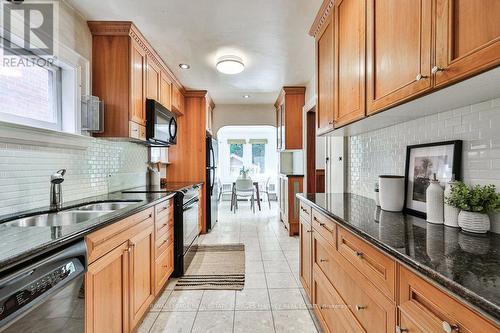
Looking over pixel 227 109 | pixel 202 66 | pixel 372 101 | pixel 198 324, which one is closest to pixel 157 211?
pixel 198 324

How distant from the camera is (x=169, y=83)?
3.56m

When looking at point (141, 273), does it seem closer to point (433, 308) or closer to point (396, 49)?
point (433, 308)

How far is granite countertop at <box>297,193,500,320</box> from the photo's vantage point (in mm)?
593

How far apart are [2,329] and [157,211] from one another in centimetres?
141

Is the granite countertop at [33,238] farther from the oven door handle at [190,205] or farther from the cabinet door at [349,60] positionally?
the cabinet door at [349,60]

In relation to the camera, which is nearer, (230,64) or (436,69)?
(436,69)

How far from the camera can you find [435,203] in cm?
122

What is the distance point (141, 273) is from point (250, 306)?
0.92 meters

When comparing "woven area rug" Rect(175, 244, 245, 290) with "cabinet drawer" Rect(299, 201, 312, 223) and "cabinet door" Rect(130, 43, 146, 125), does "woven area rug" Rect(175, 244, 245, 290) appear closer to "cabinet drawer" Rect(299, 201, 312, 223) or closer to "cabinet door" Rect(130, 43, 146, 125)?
"cabinet drawer" Rect(299, 201, 312, 223)

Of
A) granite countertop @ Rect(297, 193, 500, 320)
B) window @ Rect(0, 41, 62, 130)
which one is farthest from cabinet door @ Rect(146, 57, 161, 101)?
granite countertop @ Rect(297, 193, 500, 320)

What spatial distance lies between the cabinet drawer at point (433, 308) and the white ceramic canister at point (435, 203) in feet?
1.81

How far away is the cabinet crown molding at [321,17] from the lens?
1.92 m

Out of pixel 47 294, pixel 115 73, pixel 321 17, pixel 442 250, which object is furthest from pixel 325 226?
pixel 115 73

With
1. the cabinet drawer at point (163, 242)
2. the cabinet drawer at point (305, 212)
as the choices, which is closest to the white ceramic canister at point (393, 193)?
the cabinet drawer at point (305, 212)
